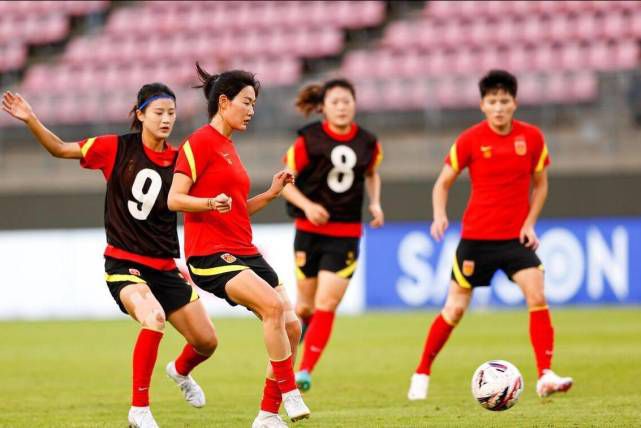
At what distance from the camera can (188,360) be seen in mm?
8266

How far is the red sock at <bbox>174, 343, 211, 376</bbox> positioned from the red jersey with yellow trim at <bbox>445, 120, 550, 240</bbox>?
7.36 feet

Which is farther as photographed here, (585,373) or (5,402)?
(585,373)

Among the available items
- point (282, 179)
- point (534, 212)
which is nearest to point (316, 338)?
point (534, 212)

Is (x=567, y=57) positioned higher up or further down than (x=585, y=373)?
higher up

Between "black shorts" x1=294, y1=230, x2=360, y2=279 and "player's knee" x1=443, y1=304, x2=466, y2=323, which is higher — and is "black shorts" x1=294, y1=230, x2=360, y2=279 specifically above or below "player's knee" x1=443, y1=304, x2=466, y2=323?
above

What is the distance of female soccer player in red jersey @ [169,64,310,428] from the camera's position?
21.8ft

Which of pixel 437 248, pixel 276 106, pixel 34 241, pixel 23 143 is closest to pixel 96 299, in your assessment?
pixel 34 241

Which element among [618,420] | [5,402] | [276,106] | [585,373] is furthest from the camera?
[276,106]

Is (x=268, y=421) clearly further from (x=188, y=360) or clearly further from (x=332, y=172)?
(x=332, y=172)

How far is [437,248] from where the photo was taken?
1827cm

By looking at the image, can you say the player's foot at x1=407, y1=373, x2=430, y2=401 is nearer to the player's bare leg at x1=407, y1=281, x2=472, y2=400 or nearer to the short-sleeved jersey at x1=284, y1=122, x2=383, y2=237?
the player's bare leg at x1=407, y1=281, x2=472, y2=400

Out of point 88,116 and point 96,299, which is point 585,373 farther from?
point 88,116

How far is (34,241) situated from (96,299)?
4.76ft

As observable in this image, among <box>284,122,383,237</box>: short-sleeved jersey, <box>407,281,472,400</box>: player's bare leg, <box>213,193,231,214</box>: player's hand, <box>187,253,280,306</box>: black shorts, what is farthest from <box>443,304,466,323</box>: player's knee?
<box>213,193,231,214</box>: player's hand
